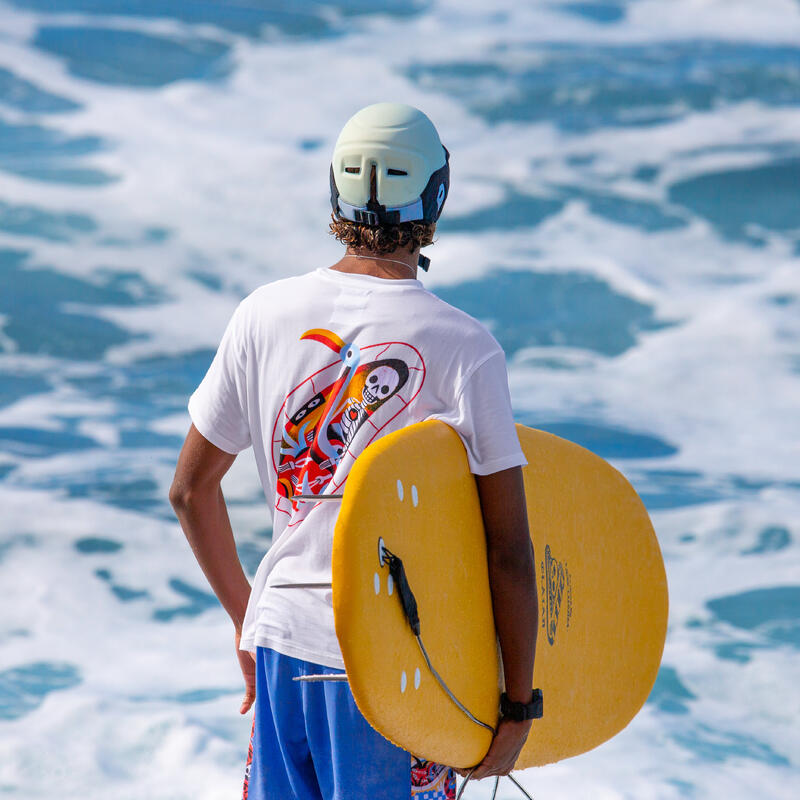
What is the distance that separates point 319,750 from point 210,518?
16.7 inches

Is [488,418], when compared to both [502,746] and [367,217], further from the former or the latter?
[502,746]

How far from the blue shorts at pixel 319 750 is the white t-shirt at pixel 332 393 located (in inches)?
2.0

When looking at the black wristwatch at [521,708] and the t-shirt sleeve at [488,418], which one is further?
the black wristwatch at [521,708]

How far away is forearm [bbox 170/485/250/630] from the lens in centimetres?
183

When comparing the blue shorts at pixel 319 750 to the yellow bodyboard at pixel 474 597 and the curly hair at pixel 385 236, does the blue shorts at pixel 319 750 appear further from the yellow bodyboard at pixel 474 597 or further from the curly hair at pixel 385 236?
the curly hair at pixel 385 236

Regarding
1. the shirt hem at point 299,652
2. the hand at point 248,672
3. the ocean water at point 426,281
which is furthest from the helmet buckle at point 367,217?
the ocean water at point 426,281

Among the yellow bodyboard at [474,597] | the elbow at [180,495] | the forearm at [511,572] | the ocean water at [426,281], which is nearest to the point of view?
the yellow bodyboard at [474,597]

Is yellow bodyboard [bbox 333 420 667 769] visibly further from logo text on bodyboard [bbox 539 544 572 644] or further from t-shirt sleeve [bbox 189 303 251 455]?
t-shirt sleeve [bbox 189 303 251 455]

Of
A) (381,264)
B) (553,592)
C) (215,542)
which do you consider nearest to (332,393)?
(381,264)

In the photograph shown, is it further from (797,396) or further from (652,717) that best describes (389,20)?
(652,717)

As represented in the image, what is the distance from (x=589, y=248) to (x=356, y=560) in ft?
34.4

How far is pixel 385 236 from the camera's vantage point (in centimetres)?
161

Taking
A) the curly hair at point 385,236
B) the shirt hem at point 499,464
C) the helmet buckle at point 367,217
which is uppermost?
the helmet buckle at point 367,217

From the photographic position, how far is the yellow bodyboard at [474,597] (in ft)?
4.90
